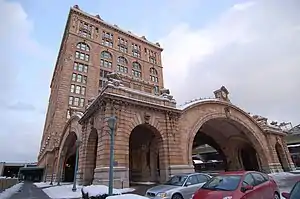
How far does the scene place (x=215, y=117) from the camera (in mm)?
26953

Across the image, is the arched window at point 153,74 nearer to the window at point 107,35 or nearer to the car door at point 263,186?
the window at point 107,35

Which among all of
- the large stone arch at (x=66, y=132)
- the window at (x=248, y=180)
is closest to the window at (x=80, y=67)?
the large stone arch at (x=66, y=132)

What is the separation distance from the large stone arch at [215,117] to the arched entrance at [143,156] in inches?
150

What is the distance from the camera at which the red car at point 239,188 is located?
6.81 meters

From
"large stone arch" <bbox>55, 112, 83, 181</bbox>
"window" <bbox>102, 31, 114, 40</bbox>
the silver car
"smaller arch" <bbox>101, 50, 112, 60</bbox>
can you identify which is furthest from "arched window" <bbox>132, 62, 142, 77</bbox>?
the silver car

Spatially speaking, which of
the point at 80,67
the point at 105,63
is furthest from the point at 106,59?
the point at 80,67

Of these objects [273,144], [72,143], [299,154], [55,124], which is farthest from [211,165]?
[55,124]

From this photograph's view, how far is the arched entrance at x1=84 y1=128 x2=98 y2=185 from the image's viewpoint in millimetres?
20891

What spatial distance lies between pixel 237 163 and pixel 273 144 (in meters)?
6.41

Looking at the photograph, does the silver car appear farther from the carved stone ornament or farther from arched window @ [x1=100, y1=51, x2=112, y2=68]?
arched window @ [x1=100, y1=51, x2=112, y2=68]

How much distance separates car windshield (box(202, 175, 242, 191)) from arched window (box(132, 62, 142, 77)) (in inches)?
2381

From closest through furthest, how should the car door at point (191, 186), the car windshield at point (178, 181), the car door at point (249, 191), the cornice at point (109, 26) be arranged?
the car door at point (249, 191) → the car door at point (191, 186) → the car windshield at point (178, 181) → the cornice at point (109, 26)

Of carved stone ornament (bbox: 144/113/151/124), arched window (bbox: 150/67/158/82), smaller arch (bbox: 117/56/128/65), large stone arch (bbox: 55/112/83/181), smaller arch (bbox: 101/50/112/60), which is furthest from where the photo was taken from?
arched window (bbox: 150/67/158/82)

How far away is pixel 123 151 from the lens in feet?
56.4
